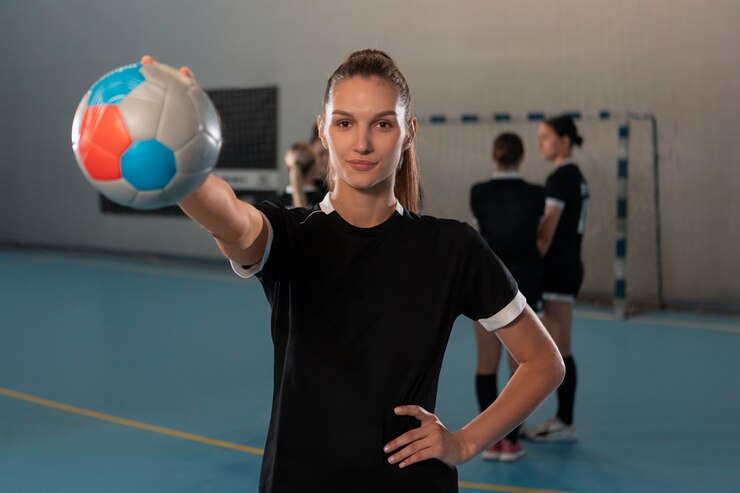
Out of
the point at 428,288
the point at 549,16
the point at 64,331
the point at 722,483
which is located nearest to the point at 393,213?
the point at 428,288

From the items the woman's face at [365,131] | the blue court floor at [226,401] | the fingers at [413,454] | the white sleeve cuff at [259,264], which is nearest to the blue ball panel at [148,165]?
the white sleeve cuff at [259,264]

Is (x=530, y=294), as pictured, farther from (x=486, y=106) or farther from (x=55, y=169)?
(x=55, y=169)

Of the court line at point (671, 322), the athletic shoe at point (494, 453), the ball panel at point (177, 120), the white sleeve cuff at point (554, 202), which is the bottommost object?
the athletic shoe at point (494, 453)

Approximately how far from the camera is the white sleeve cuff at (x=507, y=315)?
173cm

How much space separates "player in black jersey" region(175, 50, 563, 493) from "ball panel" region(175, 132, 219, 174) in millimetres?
236

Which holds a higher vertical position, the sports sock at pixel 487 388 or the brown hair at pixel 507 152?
the brown hair at pixel 507 152

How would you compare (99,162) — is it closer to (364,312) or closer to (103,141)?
(103,141)

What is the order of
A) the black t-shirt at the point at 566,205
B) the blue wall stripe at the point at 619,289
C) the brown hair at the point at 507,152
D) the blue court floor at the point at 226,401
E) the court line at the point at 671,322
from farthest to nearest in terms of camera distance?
the blue wall stripe at the point at 619,289
the court line at the point at 671,322
the black t-shirt at the point at 566,205
the brown hair at the point at 507,152
the blue court floor at the point at 226,401

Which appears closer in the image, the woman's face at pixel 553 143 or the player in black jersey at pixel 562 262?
the player in black jersey at pixel 562 262

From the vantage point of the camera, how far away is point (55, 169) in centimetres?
1449

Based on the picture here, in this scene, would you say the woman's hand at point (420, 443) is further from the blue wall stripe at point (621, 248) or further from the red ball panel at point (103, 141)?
the blue wall stripe at point (621, 248)

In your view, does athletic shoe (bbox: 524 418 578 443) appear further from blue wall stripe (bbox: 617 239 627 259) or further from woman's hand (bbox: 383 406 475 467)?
blue wall stripe (bbox: 617 239 627 259)

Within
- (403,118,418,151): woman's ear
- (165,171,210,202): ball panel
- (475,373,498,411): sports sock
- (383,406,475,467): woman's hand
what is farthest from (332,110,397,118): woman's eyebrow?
(475,373,498,411): sports sock

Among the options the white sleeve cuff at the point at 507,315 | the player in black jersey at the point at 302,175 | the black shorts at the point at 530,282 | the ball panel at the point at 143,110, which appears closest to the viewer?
the ball panel at the point at 143,110
